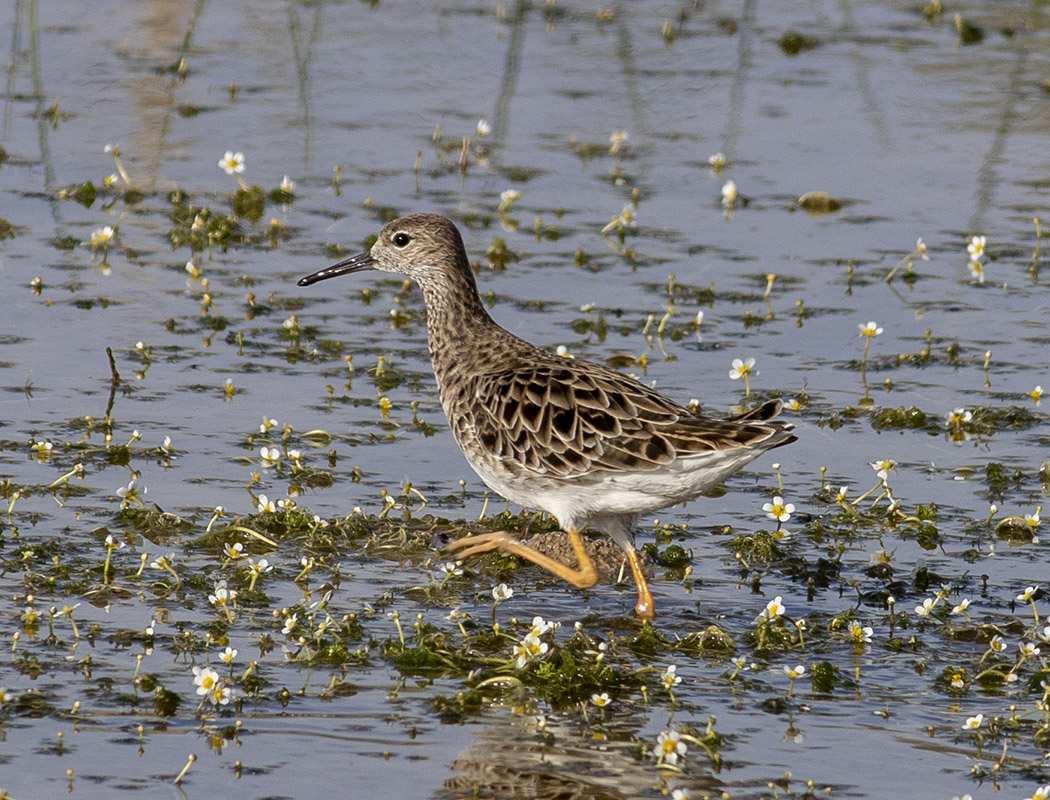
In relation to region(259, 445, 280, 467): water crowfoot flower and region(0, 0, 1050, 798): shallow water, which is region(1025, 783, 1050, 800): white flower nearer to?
region(0, 0, 1050, 798): shallow water

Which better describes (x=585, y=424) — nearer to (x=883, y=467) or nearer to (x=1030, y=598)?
(x=883, y=467)

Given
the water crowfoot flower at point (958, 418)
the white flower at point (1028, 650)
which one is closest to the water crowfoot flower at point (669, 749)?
the white flower at point (1028, 650)

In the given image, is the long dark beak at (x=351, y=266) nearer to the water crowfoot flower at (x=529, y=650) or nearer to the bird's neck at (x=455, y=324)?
the bird's neck at (x=455, y=324)

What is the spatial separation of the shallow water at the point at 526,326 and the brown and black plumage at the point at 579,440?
434 mm

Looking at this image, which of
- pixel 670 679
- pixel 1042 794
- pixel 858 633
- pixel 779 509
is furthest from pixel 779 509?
pixel 1042 794

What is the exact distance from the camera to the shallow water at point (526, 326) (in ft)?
22.8

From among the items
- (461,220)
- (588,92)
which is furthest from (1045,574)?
(588,92)

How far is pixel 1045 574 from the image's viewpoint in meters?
8.98

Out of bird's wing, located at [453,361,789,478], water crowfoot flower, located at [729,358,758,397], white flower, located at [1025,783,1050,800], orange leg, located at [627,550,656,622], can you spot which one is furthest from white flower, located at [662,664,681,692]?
water crowfoot flower, located at [729,358,758,397]

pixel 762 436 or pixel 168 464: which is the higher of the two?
pixel 762 436

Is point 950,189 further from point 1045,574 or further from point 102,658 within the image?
point 102,658

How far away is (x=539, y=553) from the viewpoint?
28.9 ft

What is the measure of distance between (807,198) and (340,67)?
5.84 m

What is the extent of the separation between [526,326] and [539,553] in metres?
3.64
